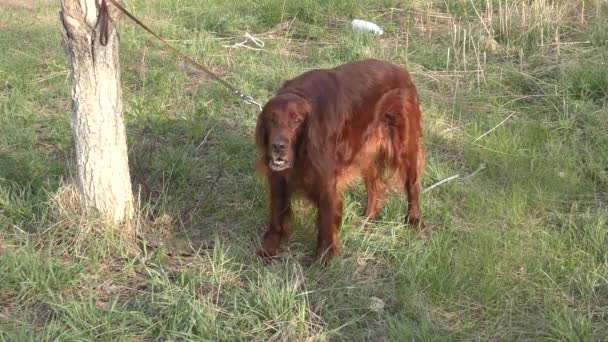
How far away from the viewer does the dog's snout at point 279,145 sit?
9.44 ft

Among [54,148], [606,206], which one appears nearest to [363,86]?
[606,206]

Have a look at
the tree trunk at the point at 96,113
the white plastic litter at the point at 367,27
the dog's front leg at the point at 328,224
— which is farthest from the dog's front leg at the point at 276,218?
the white plastic litter at the point at 367,27

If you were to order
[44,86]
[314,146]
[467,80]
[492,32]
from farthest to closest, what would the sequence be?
1. [492,32]
2. [467,80]
3. [44,86]
4. [314,146]

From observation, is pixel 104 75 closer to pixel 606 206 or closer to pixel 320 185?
pixel 320 185

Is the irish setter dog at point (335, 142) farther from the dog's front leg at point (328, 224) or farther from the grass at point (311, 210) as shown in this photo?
the grass at point (311, 210)

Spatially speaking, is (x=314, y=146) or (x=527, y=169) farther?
(x=527, y=169)

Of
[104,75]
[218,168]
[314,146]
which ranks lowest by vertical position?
[218,168]

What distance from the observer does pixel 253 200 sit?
12.1 feet

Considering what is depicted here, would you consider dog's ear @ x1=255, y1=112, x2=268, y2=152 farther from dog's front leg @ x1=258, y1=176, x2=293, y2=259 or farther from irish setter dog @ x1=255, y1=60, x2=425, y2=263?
dog's front leg @ x1=258, y1=176, x2=293, y2=259

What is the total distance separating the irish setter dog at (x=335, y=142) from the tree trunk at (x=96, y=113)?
2.23 feet

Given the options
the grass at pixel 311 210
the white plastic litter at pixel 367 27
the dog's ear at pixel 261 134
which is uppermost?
the dog's ear at pixel 261 134

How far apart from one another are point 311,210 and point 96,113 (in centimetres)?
119

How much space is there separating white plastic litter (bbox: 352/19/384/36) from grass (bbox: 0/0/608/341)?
18cm

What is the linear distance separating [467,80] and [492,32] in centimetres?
84
